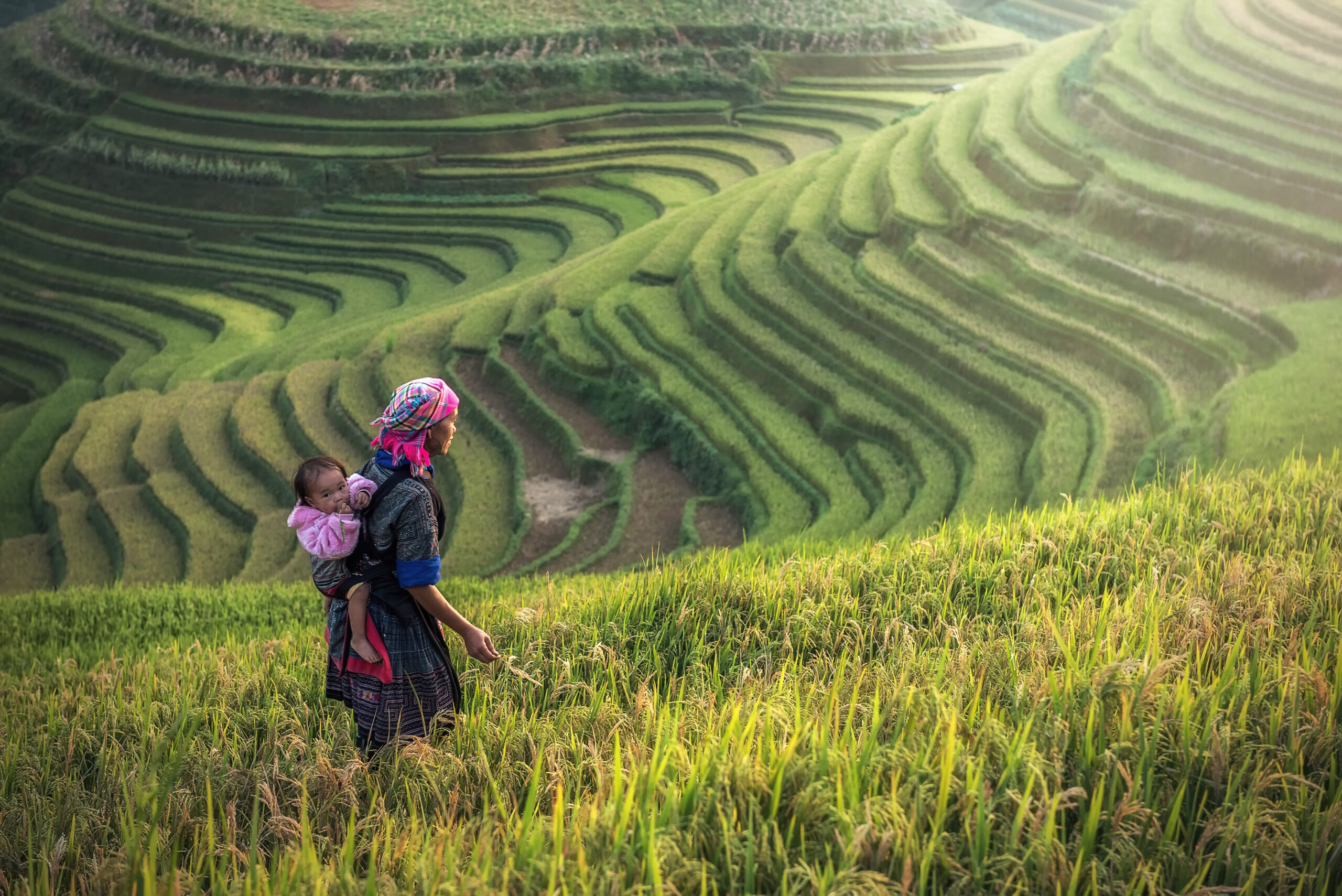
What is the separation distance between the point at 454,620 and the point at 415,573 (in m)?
0.19

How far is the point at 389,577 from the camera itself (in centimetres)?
330

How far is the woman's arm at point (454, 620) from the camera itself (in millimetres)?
3191

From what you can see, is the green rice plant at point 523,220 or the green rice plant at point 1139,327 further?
the green rice plant at point 523,220

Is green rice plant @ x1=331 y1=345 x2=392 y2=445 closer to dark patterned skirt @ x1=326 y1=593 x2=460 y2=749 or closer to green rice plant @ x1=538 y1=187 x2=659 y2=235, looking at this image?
green rice plant @ x1=538 y1=187 x2=659 y2=235

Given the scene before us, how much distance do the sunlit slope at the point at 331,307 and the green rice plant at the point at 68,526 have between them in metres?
0.05

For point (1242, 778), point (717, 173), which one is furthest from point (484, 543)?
point (717, 173)

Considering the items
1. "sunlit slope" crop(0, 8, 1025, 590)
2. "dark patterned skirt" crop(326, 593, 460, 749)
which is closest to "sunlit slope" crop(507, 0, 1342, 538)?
"sunlit slope" crop(0, 8, 1025, 590)

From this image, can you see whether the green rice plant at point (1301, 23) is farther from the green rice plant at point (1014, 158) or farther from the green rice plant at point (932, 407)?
the green rice plant at point (932, 407)

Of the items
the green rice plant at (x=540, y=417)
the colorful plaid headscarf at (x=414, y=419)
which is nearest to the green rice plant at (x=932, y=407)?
the green rice plant at (x=540, y=417)

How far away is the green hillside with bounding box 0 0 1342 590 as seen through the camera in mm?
10508

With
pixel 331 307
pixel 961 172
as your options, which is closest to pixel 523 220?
pixel 331 307

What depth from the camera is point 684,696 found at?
353 cm

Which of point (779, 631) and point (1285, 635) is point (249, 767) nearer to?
point (779, 631)

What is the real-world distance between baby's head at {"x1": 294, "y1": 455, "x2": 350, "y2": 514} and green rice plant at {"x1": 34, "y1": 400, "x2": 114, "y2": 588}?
10.1m
